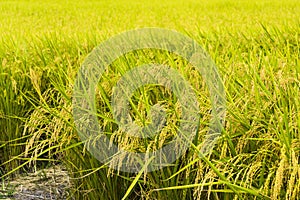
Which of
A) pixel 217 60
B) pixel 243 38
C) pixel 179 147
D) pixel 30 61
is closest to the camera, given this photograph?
pixel 179 147

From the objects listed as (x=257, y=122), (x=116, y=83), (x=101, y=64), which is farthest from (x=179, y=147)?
(x=101, y=64)

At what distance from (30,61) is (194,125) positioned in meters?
1.38

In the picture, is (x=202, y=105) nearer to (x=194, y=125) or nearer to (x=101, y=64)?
(x=194, y=125)

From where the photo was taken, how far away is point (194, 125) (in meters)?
1.41

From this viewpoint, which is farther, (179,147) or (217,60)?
(217,60)

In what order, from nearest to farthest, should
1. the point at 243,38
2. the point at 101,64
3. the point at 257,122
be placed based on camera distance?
1. the point at 257,122
2. the point at 101,64
3. the point at 243,38

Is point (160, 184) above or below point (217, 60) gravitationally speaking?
below

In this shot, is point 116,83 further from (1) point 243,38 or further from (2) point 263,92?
(1) point 243,38

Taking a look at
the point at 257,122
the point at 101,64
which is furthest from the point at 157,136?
the point at 101,64

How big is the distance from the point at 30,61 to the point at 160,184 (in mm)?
1289

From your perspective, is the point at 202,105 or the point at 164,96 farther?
the point at 164,96

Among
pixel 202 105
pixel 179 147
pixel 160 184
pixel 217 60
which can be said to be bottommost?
pixel 160 184

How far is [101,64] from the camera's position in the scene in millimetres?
2064

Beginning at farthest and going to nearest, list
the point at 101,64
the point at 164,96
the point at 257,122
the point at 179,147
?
1. the point at 101,64
2. the point at 164,96
3. the point at 179,147
4. the point at 257,122
